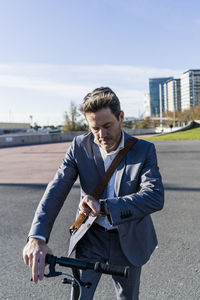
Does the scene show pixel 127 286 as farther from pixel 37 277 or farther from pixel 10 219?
pixel 10 219

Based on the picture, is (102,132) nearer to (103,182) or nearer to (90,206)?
(103,182)

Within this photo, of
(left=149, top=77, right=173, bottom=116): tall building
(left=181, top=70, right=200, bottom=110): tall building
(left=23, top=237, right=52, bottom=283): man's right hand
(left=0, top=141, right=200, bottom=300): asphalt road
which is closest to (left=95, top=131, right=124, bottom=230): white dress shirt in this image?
(left=23, top=237, right=52, bottom=283): man's right hand

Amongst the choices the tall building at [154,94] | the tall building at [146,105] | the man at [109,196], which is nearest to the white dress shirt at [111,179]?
the man at [109,196]

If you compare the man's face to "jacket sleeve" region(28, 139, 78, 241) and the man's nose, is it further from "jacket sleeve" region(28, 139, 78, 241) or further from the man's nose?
"jacket sleeve" region(28, 139, 78, 241)

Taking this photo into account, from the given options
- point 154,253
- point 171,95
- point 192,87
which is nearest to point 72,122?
point 154,253

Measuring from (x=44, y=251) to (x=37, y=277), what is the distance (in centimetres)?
13

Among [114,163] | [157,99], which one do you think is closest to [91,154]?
[114,163]

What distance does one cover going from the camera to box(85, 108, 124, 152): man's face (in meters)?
1.70

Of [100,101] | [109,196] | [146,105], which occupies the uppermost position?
[146,105]

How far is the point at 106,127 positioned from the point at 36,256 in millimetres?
848

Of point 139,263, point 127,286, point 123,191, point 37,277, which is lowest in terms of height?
point 127,286

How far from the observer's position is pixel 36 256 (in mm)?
1401

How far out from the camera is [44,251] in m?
1.45

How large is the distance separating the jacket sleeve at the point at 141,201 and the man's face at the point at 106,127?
284mm
